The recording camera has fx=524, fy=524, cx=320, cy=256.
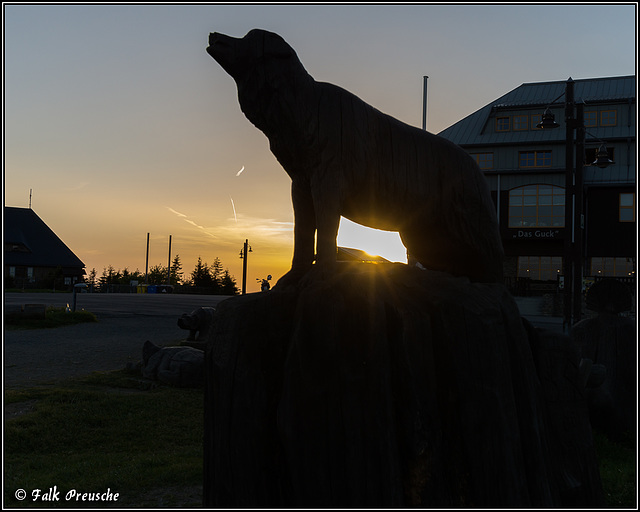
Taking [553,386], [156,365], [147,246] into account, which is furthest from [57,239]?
[553,386]

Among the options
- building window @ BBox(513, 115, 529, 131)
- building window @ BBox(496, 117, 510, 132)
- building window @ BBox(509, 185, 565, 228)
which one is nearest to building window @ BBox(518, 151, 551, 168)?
building window @ BBox(509, 185, 565, 228)

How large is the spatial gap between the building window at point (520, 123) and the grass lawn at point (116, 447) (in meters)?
25.5

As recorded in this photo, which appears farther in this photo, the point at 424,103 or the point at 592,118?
the point at 592,118

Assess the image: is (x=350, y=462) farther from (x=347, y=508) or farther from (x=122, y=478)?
(x=122, y=478)

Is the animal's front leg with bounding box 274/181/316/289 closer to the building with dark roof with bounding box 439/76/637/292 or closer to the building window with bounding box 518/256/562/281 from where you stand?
the building with dark roof with bounding box 439/76/637/292

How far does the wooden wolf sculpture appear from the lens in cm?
243

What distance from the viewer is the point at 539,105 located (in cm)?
2870

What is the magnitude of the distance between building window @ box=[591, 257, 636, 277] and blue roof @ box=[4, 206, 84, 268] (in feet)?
145

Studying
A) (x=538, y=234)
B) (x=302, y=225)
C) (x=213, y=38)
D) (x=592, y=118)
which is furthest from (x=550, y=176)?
(x=213, y=38)

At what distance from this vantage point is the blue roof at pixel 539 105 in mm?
27781

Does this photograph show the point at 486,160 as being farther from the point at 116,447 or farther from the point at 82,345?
the point at 116,447

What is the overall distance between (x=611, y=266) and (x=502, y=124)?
377 inches

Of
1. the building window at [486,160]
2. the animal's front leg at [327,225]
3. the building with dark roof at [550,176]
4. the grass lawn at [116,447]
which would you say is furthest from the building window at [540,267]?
the animal's front leg at [327,225]

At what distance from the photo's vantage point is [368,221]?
2740 millimetres
